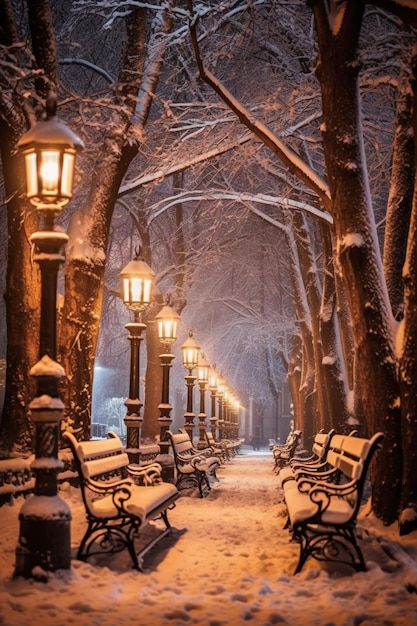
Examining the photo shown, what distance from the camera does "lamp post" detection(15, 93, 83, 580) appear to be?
21.2 ft

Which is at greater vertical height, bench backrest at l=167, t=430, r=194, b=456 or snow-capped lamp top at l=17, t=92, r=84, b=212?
snow-capped lamp top at l=17, t=92, r=84, b=212

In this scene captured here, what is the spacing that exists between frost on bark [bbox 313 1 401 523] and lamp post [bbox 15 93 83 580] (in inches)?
152

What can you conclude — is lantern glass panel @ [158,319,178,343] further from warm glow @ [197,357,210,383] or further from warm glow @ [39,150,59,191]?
warm glow @ [197,357,210,383]

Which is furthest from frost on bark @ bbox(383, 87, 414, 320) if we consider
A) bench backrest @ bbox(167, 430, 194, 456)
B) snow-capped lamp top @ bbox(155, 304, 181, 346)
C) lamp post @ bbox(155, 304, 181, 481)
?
snow-capped lamp top @ bbox(155, 304, 181, 346)

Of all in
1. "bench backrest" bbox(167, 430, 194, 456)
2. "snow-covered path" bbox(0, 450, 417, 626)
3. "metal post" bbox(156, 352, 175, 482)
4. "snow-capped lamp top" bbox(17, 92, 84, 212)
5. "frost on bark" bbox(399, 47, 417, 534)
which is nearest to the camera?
"snow-covered path" bbox(0, 450, 417, 626)

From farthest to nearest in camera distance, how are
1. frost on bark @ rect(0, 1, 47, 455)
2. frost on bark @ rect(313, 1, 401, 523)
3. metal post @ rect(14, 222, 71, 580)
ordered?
frost on bark @ rect(0, 1, 47, 455), frost on bark @ rect(313, 1, 401, 523), metal post @ rect(14, 222, 71, 580)

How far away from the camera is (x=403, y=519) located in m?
8.77

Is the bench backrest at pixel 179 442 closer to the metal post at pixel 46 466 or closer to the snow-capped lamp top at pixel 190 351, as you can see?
the snow-capped lamp top at pixel 190 351

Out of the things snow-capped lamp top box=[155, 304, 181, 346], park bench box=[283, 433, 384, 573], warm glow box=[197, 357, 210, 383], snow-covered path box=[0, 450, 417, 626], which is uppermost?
snow-capped lamp top box=[155, 304, 181, 346]

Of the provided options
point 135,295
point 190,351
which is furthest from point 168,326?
point 190,351

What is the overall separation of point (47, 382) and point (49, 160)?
1.88 metres

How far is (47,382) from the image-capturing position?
22.8ft

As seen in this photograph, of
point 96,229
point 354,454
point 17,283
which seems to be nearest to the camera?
point 354,454

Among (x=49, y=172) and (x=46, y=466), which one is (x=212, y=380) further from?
(x=46, y=466)
